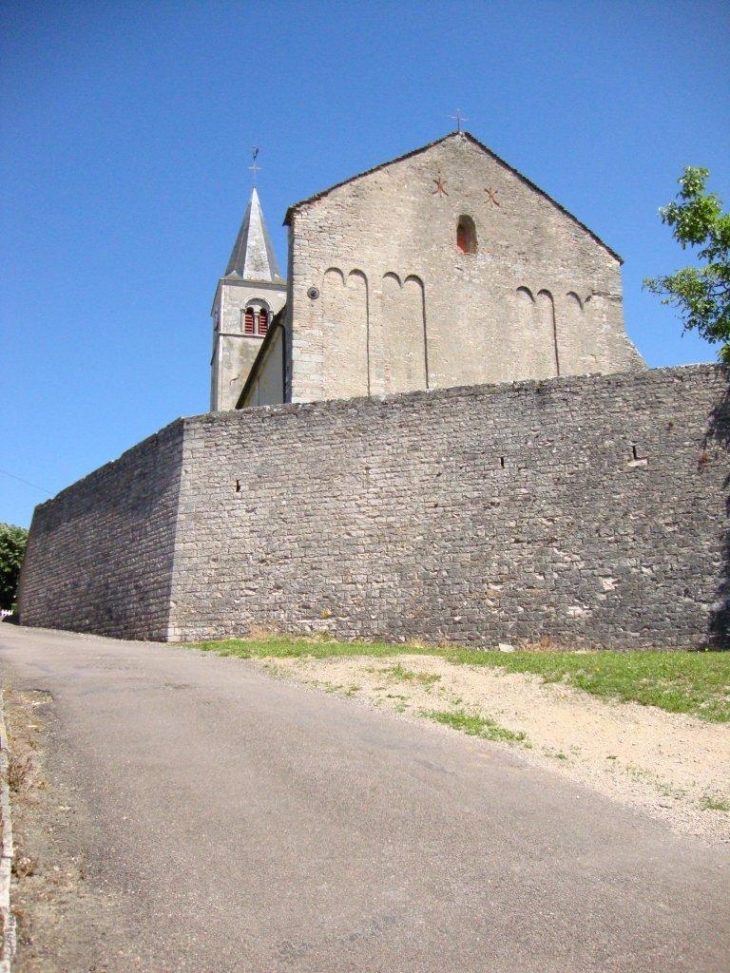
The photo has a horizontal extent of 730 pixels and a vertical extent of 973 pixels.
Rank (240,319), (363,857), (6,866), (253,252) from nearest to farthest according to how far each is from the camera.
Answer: (6,866) < (363,857) < (240,319) < (253,252)

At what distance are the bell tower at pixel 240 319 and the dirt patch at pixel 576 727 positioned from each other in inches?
1379

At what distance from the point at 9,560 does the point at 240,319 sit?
1843cm

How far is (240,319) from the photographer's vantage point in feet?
151

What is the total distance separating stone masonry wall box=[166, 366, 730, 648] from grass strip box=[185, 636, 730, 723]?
780 mm

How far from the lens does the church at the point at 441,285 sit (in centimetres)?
2175

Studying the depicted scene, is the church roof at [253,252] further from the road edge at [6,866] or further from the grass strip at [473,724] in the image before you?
the road edge at [6,866]

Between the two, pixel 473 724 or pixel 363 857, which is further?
pixel 473 724

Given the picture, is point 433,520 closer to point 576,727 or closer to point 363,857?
point 576,727

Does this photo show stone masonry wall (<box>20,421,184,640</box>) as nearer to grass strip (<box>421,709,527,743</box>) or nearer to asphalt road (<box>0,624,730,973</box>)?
grass strip (<box>421,709,527,743</box>)

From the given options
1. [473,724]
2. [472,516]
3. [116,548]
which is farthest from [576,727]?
[116,548]

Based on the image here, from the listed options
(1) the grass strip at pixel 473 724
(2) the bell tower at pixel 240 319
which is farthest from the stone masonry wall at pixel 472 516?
(2) the bell tower at pixel 240 319

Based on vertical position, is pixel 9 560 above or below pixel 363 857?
above

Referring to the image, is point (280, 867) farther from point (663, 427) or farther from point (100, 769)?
point (663, 427)

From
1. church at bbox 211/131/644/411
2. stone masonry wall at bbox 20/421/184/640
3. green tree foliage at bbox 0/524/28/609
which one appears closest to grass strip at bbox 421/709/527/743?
stone masonry wall at bbox 20/421/184/640
